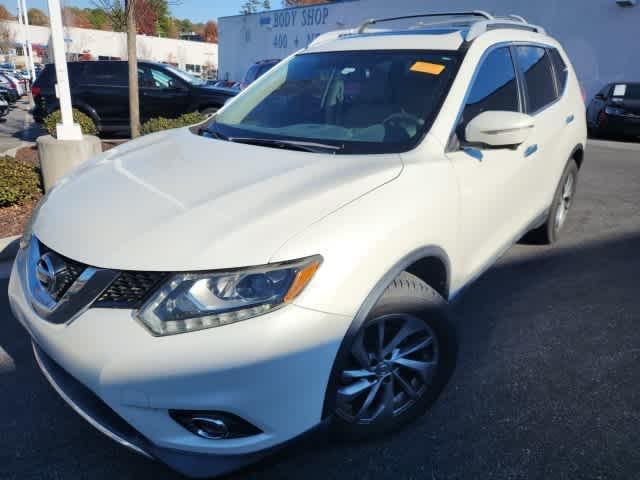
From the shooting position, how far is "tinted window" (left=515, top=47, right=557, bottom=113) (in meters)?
3.39

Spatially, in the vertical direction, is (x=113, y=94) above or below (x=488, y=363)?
above

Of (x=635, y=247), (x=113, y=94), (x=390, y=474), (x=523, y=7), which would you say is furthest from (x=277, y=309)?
(x=523, y=7)

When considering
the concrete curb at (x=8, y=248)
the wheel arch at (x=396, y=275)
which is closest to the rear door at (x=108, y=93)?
the concrete curb at (x=8, y=248)

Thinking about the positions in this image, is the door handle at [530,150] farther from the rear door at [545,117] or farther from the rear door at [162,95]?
the rear door at [162,95]

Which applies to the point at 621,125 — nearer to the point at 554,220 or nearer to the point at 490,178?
the point at 554,220

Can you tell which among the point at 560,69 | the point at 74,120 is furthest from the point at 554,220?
the point at 74,120

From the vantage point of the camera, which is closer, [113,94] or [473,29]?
[473,29]

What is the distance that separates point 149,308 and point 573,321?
110 inches

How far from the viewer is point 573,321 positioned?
328 centimetres

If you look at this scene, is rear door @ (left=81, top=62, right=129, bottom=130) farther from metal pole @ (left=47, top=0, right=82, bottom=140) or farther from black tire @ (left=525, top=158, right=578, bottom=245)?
black tire @ (left=525, top=158, right=578, bottom=245)

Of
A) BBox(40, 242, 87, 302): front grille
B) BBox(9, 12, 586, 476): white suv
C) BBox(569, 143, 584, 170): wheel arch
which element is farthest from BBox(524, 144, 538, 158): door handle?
BBox(40, 242, 87, 302): front grille

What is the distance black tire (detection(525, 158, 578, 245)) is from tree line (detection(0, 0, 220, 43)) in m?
6.64

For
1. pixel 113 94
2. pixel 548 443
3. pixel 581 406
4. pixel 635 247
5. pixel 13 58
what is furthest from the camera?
pixel 13 58

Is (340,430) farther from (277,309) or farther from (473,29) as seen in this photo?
(473,29)
